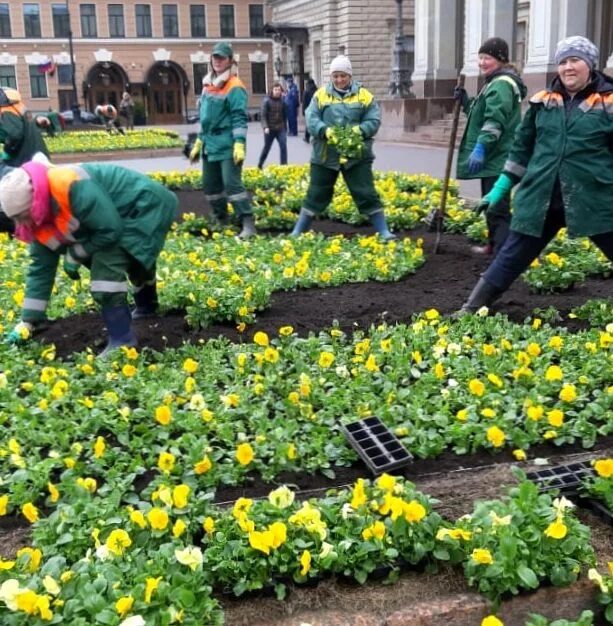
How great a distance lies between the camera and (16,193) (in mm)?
4082

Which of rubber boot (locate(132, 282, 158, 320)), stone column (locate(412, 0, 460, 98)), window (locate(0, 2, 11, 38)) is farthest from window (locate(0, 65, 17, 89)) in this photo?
rubber boot (locate(132, 282, 158, 320))

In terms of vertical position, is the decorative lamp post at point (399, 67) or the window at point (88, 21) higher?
the window at point (88, 21)

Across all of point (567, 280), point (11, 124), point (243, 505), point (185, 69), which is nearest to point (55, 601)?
point (243, 505)

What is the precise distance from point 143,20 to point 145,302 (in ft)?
183

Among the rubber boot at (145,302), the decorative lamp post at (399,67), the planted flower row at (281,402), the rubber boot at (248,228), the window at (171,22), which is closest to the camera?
the planted flower row at (281,402)

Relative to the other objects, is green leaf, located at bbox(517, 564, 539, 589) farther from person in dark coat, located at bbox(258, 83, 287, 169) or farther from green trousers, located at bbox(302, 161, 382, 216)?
person in dark coat, located at bbox(258, 83, 287, 169)

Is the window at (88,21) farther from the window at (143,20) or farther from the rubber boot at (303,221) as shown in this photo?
the rubber boot at (303,221)

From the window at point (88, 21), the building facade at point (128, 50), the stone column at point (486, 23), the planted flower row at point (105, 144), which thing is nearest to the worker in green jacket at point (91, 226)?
the planted flower row at point (105, 144)

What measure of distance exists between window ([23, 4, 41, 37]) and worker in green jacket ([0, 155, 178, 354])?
5581 cm

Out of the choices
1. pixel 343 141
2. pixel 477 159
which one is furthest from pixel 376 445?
pixel 343 141

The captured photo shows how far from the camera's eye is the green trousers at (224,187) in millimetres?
8266

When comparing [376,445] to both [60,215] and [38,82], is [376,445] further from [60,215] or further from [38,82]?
[38,82]

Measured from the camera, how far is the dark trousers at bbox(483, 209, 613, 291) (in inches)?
196

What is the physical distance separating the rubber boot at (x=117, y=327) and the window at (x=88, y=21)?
5593 cm
